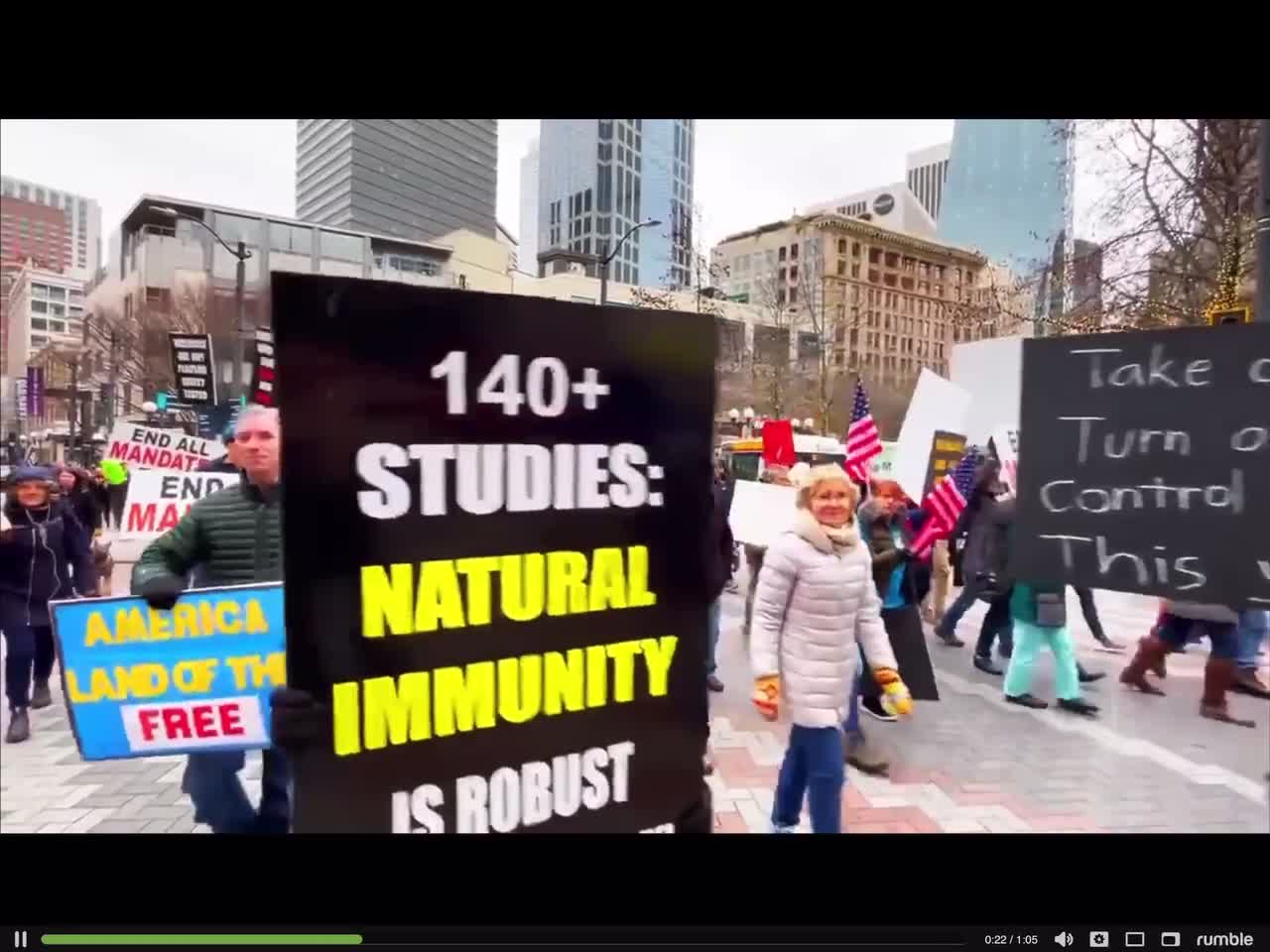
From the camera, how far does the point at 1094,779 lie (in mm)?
3096

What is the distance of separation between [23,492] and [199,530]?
7.31 feet

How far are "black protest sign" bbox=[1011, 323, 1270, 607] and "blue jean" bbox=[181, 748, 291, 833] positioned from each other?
91.8 inches

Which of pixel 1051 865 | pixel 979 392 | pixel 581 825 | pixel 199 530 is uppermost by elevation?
pixel 979 392

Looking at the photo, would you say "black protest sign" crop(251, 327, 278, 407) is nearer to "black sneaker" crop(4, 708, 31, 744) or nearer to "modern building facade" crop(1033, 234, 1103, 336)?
"black sneaker" crop(4, 708, 31, 744)

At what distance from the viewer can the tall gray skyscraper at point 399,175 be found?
2.53 m

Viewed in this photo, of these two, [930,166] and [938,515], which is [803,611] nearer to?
[938,515]

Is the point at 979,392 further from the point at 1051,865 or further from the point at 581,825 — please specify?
the point at 581,825

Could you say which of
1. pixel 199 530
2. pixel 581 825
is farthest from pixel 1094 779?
pixel 199 530

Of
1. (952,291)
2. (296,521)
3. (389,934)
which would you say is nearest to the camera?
(296,521)

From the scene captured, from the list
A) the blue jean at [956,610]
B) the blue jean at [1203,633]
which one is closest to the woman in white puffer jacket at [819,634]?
the blue jean at [1203,633]

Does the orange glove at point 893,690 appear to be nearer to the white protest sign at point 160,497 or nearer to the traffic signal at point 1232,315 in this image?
the traffic signal at point 1232,315

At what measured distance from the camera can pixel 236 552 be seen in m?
2.17

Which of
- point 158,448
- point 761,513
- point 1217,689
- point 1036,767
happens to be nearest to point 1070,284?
point 1217,689
